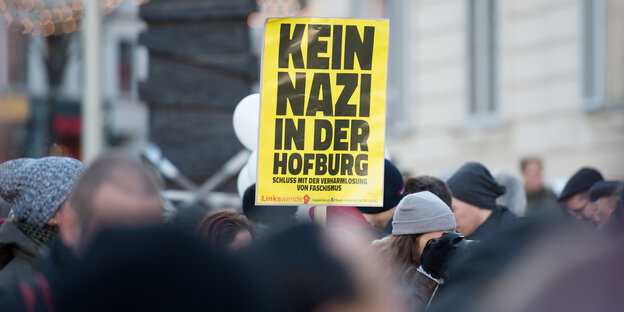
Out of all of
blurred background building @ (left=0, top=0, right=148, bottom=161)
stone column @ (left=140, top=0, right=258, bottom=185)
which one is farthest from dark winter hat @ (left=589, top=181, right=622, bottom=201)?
blurred background building @ (left=0, top=0, right=148, bottom=161)

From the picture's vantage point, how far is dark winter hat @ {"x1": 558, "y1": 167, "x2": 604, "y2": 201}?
7.09 metres

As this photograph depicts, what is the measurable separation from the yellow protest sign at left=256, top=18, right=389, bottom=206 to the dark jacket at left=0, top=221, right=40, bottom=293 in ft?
4.51

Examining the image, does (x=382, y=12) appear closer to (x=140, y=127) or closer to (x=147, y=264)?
(x=147, y=264)

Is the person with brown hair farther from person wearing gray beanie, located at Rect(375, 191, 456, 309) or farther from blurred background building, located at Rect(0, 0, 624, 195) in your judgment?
blurred background building, located at Rect(0, 0, 624, 195)

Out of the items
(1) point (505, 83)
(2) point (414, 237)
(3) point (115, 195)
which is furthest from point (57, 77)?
(3) point (115, 195)

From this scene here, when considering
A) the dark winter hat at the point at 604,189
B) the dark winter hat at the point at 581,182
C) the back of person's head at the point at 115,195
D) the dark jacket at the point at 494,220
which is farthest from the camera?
the dark winter hat at the point at 581,182

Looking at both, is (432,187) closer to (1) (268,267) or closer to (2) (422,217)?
(2) (422,217)

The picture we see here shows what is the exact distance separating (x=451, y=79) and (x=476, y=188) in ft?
29.9

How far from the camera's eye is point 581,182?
7.13m

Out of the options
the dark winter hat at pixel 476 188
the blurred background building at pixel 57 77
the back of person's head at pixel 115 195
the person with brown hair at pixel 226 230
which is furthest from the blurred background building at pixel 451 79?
the blurred background building at pixel 57 77

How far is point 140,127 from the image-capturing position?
129 feet

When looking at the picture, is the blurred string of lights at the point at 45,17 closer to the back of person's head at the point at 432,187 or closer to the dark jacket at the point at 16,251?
the back of person's head at the point at 432,187

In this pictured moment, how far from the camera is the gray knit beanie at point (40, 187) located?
371cm

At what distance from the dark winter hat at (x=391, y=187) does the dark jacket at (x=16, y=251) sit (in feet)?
6.69
